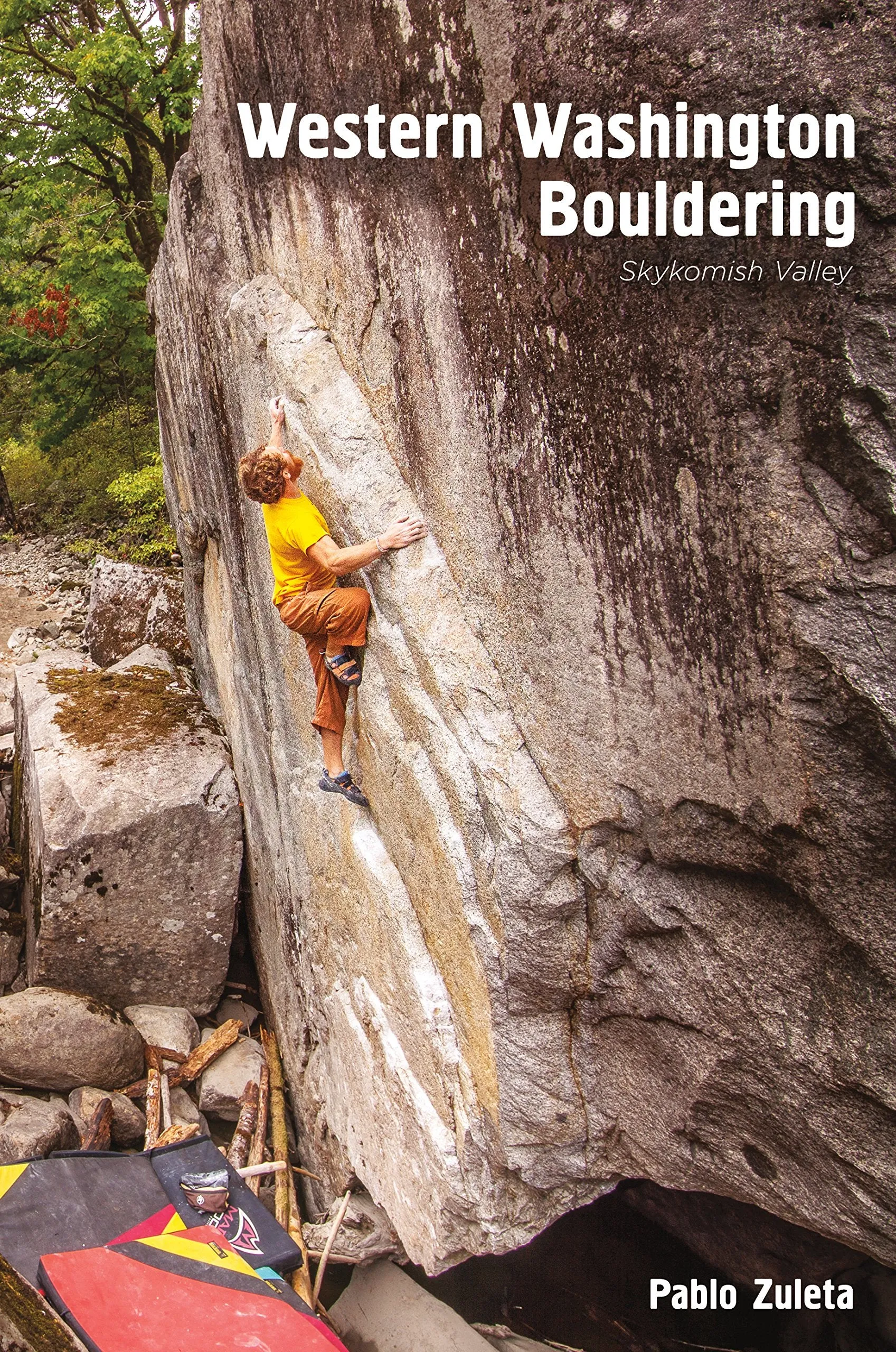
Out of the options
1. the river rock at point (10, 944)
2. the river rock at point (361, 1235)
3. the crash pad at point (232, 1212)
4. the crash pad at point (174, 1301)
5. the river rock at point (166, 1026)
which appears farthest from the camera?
the river rock at point (10, 944)

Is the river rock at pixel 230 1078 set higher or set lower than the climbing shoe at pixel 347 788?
lower

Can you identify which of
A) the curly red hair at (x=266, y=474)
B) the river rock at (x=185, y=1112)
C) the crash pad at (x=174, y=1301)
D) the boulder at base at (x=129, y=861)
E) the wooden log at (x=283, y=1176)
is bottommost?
the wooden log at (x=283, y=1176)

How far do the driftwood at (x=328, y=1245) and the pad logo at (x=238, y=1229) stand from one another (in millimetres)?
458

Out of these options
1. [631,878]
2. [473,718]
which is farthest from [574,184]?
[631,878]

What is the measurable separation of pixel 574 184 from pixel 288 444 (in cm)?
212

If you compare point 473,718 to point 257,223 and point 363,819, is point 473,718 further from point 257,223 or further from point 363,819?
point 257,223

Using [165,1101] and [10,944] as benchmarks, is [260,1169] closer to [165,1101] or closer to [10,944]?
[165,1101]

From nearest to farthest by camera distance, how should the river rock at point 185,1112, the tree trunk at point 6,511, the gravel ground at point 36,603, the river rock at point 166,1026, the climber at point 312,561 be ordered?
1. the climber at point 312,561
2. the river rock at point 185,1112
3. the river rock at point 166,1026
4. the gravel ground at point 36,603
5. the tree trunk at point 6,511

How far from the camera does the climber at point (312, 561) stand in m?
4.18

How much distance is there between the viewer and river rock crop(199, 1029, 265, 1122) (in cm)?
624

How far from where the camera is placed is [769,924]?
321cm

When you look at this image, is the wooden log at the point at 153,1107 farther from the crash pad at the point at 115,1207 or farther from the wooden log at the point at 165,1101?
the crash pad at the point at 115,1207

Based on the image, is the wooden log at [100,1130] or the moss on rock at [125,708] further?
the moss on rock at [125,708]


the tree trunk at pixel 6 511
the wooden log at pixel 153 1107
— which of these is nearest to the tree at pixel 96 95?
the tree trunk at pixel 6 511
